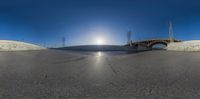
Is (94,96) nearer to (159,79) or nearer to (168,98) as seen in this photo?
(168,98)

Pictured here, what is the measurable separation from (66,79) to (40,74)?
2.89ft

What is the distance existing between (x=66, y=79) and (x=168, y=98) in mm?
2190

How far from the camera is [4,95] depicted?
3.54 metres

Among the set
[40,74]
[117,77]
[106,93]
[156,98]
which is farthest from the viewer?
[40,74]

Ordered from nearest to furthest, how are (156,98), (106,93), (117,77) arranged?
1. (156,98)
2. (106,93)
3. (117,77)

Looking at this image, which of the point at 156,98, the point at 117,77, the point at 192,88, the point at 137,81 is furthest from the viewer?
the point at 117,77

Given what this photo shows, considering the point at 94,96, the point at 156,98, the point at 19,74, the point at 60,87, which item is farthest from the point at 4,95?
the point at 156,98

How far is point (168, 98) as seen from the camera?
3.42 metres

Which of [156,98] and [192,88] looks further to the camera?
[192,88]

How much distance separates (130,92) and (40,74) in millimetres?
2449

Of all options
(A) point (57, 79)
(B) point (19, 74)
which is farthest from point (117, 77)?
(B) point (19, 74)

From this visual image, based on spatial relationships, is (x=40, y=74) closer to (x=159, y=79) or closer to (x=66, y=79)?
(x=66, y=79)

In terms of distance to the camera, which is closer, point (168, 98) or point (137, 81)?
point (168, 98)

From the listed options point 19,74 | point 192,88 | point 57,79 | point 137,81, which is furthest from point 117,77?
point 19,74
